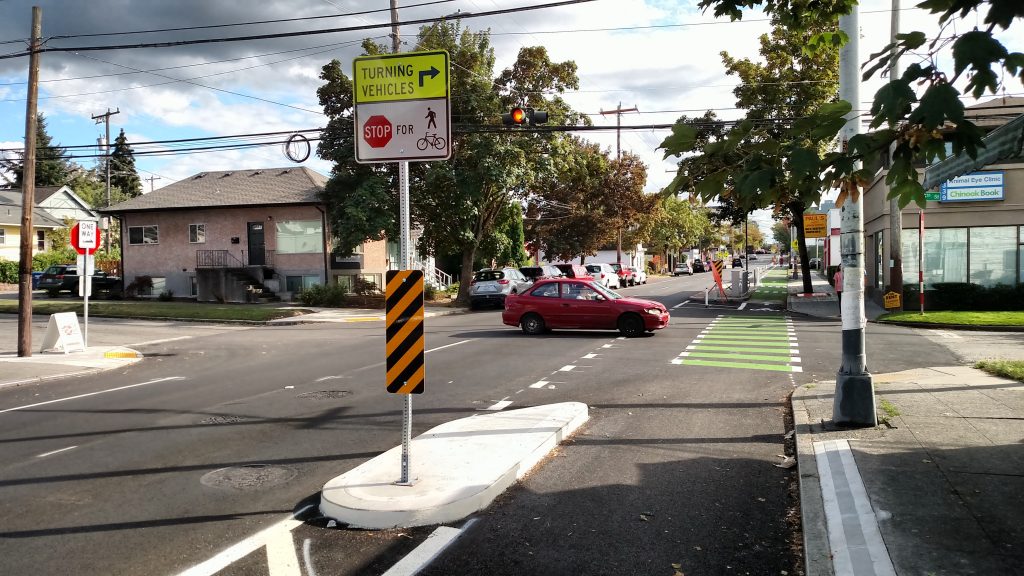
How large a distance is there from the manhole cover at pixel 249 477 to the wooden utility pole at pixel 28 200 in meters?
11.7

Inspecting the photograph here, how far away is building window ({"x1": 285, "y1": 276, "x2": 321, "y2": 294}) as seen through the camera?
33.3 m

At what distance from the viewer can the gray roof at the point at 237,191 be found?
33750mm

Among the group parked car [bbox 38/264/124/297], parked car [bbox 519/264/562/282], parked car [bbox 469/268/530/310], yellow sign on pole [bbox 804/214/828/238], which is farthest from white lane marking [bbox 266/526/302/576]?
parked car [bbox 38/264/124/297]

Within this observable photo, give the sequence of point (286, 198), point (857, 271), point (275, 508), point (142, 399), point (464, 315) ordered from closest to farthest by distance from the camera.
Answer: point (275, 508), point (857, 271), point (142, 399), point (464, 315), point (286, 198)

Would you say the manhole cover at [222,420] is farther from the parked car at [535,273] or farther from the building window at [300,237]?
the parked car at [535,273]

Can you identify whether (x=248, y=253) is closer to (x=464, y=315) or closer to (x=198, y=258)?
(x=198, y=258)

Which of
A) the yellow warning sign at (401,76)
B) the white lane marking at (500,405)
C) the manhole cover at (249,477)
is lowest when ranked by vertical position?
the manhole cover at (249,477)

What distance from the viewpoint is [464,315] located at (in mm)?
26578

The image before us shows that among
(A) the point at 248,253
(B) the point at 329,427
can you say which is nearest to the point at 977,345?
(B) the point at 329,427

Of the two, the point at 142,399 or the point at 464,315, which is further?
the point at 464,315

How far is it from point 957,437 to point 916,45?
454 centimetres

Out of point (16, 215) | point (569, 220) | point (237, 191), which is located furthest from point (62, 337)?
point (16, 215)

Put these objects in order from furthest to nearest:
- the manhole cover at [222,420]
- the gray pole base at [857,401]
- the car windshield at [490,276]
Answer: the car windshield at [490,276]
the manhole cover at [222,420]
the gray pole base at [857,401]

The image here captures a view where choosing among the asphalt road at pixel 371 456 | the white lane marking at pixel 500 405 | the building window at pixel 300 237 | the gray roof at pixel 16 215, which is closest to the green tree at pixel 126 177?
the gray roof at pixel 16 215
